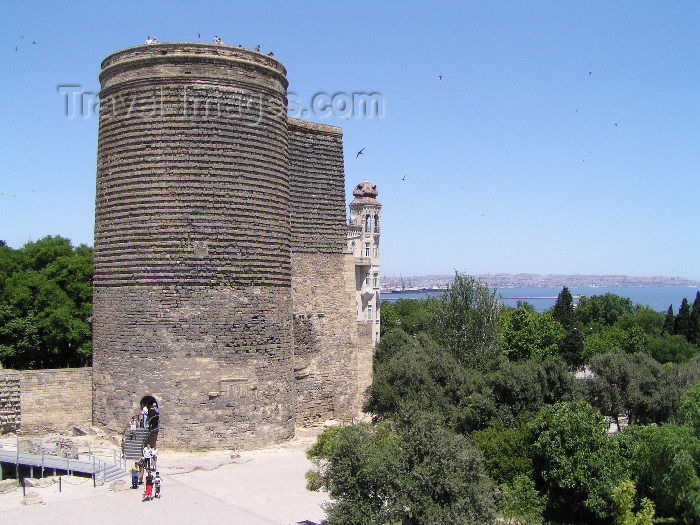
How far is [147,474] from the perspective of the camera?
15188 mm

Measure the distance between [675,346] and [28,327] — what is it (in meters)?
42.2

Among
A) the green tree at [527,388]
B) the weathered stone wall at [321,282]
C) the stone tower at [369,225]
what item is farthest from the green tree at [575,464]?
the stone tower at [369,225]

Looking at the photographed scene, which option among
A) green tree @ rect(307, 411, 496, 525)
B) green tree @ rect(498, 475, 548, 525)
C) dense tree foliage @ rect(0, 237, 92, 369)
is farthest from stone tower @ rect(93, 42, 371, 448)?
dense tree foliage @ rect(0, 237, 92, 369)

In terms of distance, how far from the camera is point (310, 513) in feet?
46.8

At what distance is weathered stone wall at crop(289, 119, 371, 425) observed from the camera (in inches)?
926

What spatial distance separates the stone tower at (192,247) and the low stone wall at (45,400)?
4.09 ft

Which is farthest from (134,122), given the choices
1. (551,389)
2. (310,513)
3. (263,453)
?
(551,389)

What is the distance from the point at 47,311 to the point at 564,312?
45.7 meters

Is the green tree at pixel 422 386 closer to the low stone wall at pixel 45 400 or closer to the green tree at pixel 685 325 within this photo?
the low stone wall at pixel 45 400

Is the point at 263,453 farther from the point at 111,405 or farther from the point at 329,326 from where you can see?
the point at 329,326

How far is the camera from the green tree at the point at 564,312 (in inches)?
2327

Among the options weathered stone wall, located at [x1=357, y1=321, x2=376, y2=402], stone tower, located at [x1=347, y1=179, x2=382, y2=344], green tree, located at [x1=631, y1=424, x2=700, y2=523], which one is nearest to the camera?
green tree, located at [x1=631, y1=424, x2=700, y2=523]

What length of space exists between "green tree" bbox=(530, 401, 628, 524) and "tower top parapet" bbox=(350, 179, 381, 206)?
52527 millimetres

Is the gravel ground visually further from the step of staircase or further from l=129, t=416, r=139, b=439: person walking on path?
l=129, t=416, r=139, b=439: person walking on path
